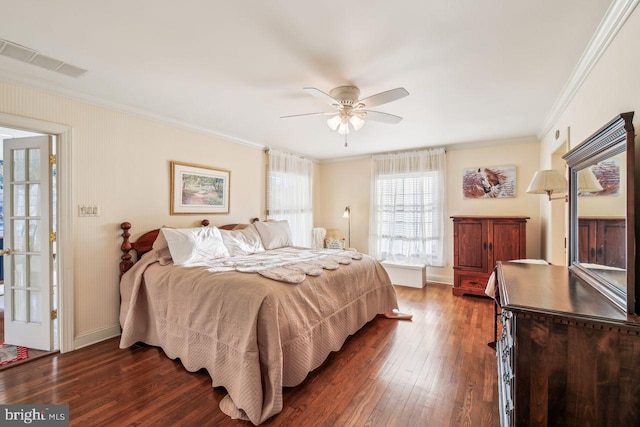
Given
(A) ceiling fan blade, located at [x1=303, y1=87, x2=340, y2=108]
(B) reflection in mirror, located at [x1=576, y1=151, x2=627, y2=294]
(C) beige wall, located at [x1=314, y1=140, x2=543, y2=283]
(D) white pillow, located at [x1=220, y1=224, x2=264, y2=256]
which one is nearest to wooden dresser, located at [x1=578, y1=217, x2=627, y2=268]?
(B) reflection in mirror, located at [x1=576, y1=151, x2=627, y2=294]

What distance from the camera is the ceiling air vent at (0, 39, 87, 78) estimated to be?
6.33ft

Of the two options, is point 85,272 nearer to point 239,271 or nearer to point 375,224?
point 239,271

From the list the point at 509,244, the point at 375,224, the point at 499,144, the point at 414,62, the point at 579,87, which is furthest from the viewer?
the point at 375,224

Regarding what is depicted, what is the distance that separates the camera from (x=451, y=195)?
191 inches

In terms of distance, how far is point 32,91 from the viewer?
2.44m

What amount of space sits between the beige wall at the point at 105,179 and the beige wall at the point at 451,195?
10.7ft

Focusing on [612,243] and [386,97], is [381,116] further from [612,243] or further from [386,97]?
[612,243]

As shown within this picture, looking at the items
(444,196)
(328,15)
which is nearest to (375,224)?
(444,196)

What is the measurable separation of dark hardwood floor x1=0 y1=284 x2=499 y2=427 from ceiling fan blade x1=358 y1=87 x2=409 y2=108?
87.6 inches

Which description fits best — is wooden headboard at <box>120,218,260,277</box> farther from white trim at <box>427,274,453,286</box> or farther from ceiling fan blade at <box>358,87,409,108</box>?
white trim at <box>427,274,453,286</box>

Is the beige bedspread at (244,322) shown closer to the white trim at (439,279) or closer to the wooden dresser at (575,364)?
the wooden dresser at (575,364)

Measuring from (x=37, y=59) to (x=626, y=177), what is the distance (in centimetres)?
369

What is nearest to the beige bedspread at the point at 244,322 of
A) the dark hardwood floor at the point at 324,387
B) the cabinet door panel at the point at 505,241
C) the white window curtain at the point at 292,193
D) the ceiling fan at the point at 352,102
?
the dark hardwood floor at the point at 324,387

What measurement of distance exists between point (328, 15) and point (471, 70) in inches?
51.9
